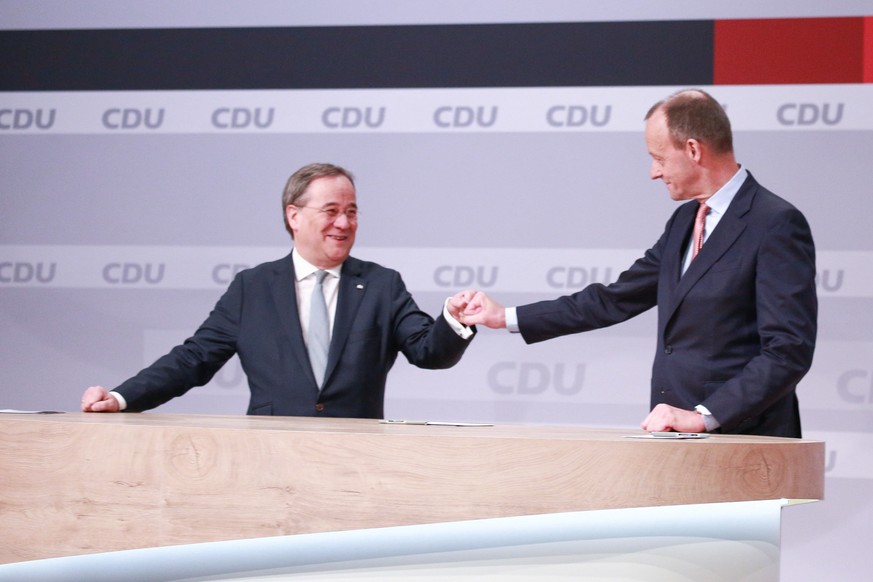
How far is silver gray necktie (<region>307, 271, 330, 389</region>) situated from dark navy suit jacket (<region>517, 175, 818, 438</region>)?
3.10 ft

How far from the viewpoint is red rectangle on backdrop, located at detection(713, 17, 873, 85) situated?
4.64 meters

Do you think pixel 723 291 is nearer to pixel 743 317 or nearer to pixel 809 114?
pixel 743 317

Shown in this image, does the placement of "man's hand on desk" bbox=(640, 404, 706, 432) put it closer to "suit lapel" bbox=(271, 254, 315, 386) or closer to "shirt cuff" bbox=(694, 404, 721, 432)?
"shirt cuff" bbox=(694, 404, 721, 432)

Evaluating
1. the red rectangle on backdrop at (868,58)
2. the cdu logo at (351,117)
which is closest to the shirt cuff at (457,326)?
the cdu logo at (351,117)

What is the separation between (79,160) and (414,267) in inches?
68.2

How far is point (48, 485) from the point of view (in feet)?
7.29

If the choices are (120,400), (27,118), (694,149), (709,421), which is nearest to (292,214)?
(120,400)

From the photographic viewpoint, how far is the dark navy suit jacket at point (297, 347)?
3055mm

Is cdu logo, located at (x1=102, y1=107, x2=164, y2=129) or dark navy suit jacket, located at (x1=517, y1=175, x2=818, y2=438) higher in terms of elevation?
cdu logo, located at (x1=102, y1=107, x2=164, y2=129)

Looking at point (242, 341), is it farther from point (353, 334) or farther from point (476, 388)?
point (476, 388)

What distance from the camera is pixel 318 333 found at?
3.14 metres

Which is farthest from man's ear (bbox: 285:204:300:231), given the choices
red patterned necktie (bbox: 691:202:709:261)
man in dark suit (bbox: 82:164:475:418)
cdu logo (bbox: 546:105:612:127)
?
cdu logo (bbox: 546:105:612:127)

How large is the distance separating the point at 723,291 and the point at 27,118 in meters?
3.88

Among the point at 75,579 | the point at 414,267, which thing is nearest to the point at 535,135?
the point at 414,267
